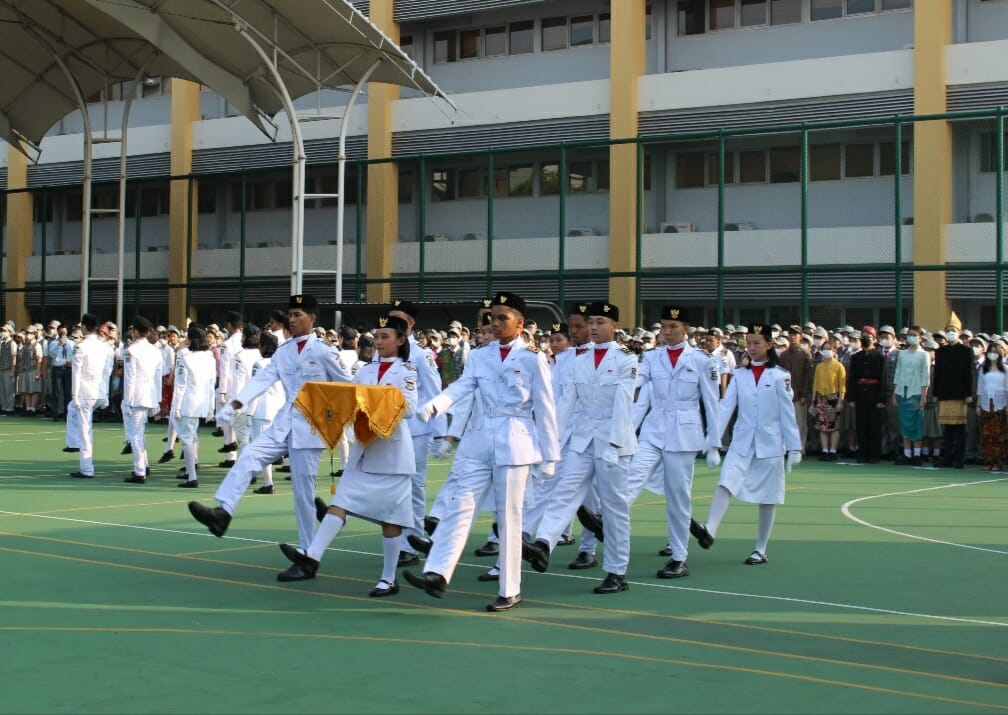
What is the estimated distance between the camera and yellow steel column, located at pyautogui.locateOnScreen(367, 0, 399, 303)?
3694 centimetres

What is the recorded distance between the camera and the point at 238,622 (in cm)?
930

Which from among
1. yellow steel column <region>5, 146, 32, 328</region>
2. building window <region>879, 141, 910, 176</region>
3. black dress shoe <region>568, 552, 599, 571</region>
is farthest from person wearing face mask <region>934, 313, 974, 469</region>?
A: yellow steel column <region>5, 146, 32, 328</region>

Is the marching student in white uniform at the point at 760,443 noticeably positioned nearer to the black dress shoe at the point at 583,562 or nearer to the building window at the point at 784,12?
the black dress shoe at the point at 583,562

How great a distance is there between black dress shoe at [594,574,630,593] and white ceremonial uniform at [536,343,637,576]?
54 millimetres

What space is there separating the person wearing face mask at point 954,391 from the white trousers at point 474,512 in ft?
45.6

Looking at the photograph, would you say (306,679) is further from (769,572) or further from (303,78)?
(303,78)

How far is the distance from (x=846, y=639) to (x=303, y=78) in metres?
24.4

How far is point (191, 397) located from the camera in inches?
739

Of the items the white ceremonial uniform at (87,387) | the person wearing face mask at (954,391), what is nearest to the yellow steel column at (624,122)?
the person wearing face mask at (954,391)

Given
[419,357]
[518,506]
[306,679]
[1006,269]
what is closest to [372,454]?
[518,506]

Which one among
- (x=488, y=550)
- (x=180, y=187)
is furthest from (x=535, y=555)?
(x=180, y=187)

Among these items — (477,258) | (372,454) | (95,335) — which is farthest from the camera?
(477,258)

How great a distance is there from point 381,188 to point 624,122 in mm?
6842

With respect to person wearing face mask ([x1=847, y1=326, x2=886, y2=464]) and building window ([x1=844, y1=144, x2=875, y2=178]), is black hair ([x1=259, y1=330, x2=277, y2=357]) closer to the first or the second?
person wearing face mask ([x1=847, y1=326, x2=886, y2=464])
